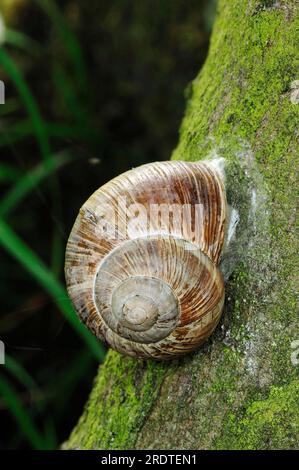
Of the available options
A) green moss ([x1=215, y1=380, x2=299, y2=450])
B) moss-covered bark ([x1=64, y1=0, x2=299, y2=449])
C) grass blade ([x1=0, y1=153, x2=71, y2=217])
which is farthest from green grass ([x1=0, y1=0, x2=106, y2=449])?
green moss ([x1=215, y1=380, x2=299, y2=450])

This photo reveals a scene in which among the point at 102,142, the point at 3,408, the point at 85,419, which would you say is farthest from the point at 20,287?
the point at 85,419

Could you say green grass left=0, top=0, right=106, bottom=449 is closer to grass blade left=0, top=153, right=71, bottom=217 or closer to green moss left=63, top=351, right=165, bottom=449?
grass blade left=0, top=153, right=71, bottom=217

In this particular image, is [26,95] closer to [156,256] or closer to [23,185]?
[23,185]

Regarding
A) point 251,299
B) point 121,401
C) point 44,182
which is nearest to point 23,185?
point 44,182

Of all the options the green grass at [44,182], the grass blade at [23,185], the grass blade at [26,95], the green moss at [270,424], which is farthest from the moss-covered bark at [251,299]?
the grass blade at [23,185]

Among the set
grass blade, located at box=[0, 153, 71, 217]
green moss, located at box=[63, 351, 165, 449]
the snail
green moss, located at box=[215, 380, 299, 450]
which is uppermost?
the snail

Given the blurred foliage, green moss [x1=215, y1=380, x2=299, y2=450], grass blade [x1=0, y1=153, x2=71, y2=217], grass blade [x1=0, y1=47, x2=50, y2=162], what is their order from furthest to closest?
the blurred foliage → grass blade [x1=0, y1=153, x2=71, y2=217] → grass blade [x1=0, y1=47, x2=50, y2=162] → green moss [x1=215, y1=380, x2=299, y2=450]
